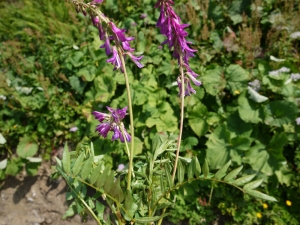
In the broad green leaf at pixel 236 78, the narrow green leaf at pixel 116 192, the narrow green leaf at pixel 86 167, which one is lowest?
the broad green leaf at pixel 236 78

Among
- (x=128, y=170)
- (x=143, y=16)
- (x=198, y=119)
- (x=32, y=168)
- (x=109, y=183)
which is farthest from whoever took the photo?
(x=143, y=16)

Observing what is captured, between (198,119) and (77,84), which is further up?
(77,84)

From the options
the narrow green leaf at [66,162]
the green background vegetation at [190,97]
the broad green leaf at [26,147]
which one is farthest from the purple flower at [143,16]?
the narrow green leaf at [66,162]

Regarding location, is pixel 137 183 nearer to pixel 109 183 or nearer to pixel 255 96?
pixel 109 183

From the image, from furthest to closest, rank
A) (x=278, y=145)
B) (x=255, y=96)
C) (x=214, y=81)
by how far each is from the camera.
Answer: (x=214, y=81) < (x=255, y=96) < (x=278, y=145)

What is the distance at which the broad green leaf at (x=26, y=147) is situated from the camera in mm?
3158

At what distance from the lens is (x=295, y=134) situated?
100.0 inches

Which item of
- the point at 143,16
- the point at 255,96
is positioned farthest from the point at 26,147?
the point at 255,96

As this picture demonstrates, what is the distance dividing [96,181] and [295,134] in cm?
211

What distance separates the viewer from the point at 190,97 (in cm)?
279

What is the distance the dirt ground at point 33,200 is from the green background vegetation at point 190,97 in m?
0.19

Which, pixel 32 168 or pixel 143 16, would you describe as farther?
pixel 143 16

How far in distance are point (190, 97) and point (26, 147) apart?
6.36 feet

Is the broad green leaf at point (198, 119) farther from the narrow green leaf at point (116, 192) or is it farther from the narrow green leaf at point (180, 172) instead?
the narrow green leaf at point (116, 192)
